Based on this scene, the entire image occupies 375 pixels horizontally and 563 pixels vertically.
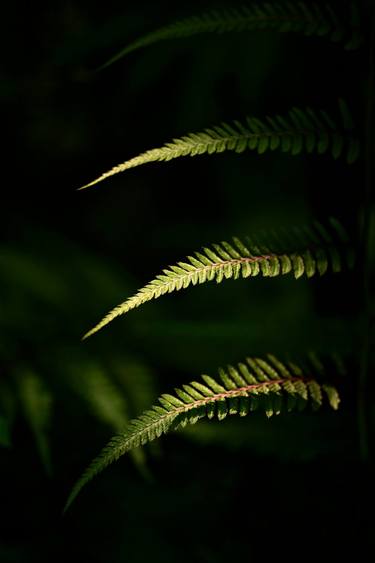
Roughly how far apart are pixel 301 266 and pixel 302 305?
1.36 meters

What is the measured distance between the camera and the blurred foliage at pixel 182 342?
1.63 meters

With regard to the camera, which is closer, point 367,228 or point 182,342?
point 367,228

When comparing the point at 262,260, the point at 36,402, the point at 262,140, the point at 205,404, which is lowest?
the point at 205,404

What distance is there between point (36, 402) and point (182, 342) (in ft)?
2.04

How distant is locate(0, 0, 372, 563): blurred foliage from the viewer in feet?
5.36

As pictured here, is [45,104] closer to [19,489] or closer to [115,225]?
[115,225]

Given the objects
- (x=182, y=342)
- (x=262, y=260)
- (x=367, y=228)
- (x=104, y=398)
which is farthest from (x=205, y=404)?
(x=182, y=342)

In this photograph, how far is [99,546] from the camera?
1813 millimetres

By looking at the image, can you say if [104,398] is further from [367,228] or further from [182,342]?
[367,228]

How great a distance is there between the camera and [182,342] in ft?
7.08

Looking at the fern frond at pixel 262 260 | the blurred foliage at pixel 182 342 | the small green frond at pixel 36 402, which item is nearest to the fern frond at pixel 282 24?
the fern frond at pixel 262 260

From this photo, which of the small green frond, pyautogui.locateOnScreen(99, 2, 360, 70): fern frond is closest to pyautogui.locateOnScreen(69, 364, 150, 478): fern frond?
the small green frond

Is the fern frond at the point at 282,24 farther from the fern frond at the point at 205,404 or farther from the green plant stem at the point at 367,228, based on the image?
the fern frond at the point at 205,404

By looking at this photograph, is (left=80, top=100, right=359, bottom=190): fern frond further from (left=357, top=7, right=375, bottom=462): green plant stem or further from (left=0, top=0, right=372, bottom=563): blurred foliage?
(left=0, top=0, right=372, bottom=563): blurred foliage
